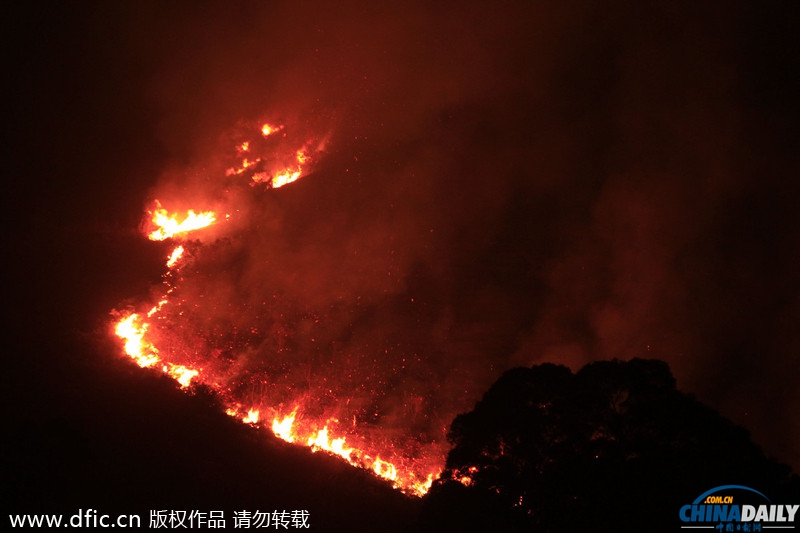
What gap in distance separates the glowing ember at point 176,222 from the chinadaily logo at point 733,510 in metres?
31.3

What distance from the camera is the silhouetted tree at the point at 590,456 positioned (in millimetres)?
11508

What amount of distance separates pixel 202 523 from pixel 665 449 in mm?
13220

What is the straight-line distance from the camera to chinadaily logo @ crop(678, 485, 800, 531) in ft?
36.9

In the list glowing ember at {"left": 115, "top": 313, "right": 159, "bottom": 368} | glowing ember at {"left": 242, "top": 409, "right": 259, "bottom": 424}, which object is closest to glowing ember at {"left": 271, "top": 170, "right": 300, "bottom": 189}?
glowing ember at {"left": 115, "top": 313, "right": 159, "bottom": 368}

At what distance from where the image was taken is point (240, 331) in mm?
29578

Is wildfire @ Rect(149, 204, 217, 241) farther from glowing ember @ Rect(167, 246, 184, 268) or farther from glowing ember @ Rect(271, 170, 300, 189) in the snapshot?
glowing ember @ Rect(271, 170, 300, 189)

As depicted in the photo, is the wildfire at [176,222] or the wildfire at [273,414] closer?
the wildfire at [273,414]

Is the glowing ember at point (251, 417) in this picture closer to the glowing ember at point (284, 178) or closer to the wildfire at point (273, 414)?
the wildfire at point (273, 414)

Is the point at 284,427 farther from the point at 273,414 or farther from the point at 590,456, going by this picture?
the point at 590,456

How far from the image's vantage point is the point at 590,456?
12828 mm

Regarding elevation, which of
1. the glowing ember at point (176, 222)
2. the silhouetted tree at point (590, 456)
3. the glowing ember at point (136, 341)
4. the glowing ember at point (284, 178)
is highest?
the glowing ember at point (284, 178)

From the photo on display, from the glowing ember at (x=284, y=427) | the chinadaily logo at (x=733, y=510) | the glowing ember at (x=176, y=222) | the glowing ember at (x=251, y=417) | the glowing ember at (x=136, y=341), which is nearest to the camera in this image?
the chinadaily logo at (x=733, y=510)

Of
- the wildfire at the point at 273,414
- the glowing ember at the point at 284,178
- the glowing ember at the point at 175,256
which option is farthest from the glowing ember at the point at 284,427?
the glowing ember at the point at 284,178

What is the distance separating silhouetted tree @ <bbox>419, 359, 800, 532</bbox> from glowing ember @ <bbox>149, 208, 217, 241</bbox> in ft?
84.8
